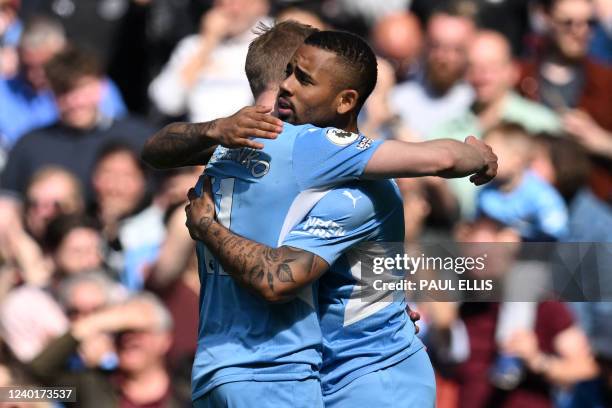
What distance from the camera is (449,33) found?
33.9 feet

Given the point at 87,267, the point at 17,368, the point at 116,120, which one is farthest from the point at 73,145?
the point at 17,368

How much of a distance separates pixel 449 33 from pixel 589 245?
359 cm

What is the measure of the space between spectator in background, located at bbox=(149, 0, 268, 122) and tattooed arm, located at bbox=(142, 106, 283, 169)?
16.1ft

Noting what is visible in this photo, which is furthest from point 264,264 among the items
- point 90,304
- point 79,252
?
point 79,252

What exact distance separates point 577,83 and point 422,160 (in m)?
5.64

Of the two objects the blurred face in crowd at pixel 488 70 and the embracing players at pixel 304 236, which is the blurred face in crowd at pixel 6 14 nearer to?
the blurred face in crowd at pixel 488 70

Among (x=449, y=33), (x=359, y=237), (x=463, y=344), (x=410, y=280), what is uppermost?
(x=359, y=237)

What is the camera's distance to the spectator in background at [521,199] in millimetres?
9023

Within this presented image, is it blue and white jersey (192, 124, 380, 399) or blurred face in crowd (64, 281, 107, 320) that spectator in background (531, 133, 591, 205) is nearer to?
blurred face in crowd (64, 281, 107, 320)

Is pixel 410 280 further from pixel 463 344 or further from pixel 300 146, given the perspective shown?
pixel 463 344

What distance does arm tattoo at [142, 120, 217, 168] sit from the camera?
5.02 meters

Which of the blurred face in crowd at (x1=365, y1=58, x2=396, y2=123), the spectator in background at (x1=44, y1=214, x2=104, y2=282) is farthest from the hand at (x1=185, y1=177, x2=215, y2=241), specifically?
the blurred face in crowd at (x1=365, y1=58, x2=396, y2=123)

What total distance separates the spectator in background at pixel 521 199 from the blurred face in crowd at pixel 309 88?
4.06 metres

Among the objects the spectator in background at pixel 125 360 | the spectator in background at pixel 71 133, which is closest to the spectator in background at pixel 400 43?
the spectator in background at pixel 71 133
